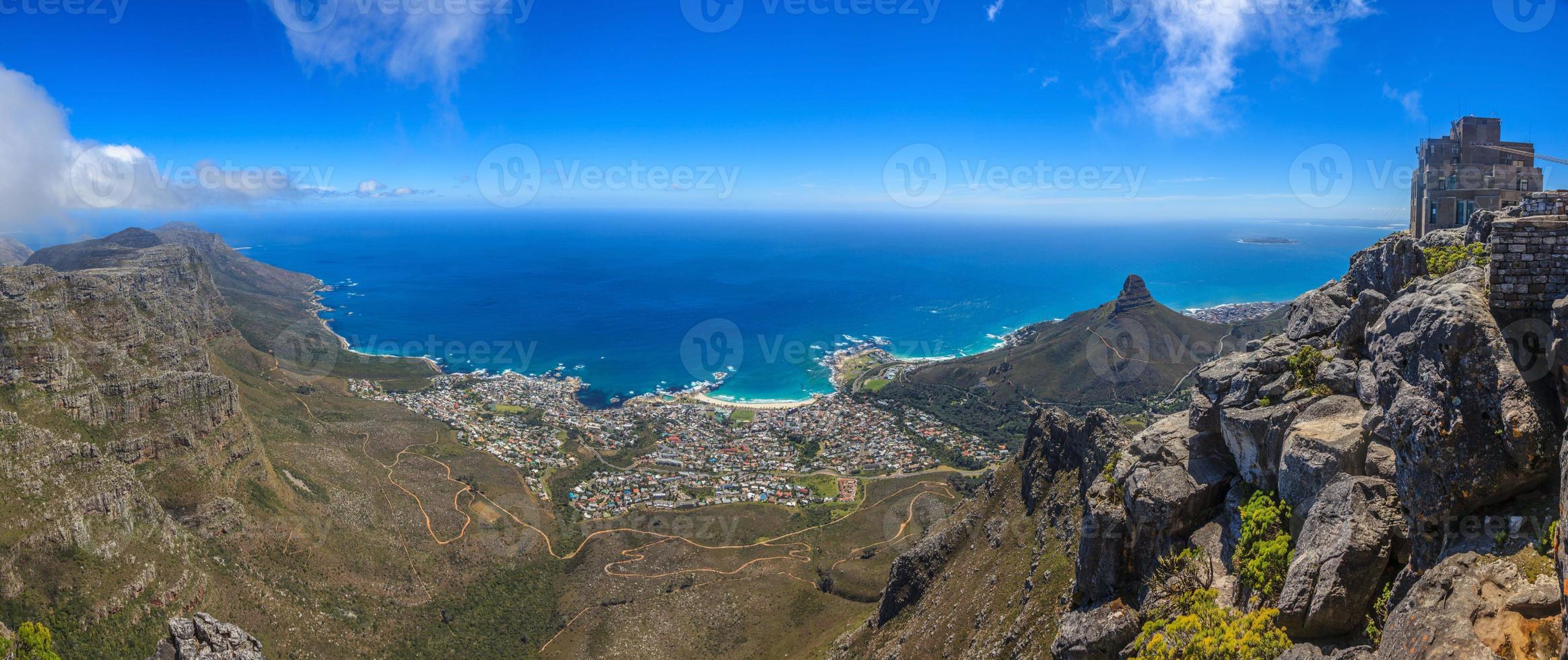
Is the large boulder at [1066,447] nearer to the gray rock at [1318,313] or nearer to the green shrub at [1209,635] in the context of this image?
the gray rock at [1318,313]

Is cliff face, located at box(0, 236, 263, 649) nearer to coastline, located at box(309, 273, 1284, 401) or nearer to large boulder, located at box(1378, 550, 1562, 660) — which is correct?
large boulder, located at box(1378, 550, 1562, 660)

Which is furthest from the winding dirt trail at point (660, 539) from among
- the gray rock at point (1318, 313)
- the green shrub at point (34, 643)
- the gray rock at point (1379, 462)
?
the gray rock at point (1379, 462)

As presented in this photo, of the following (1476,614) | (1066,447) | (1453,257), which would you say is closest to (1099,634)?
(1476,614)

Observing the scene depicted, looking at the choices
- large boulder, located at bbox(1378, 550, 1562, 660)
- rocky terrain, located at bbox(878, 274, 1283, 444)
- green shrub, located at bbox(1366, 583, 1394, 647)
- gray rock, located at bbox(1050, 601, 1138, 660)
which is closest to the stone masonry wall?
large boulder, located at bbox(1378, 550, 1562, 660)

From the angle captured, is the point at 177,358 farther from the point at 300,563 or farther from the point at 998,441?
the point at 998,441

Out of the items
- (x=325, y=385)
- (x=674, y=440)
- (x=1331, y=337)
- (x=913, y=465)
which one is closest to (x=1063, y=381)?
(x=913, y=465)

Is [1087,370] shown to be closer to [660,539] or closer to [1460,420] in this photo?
[660,539]

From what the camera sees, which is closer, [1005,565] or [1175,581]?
[1175,581]
